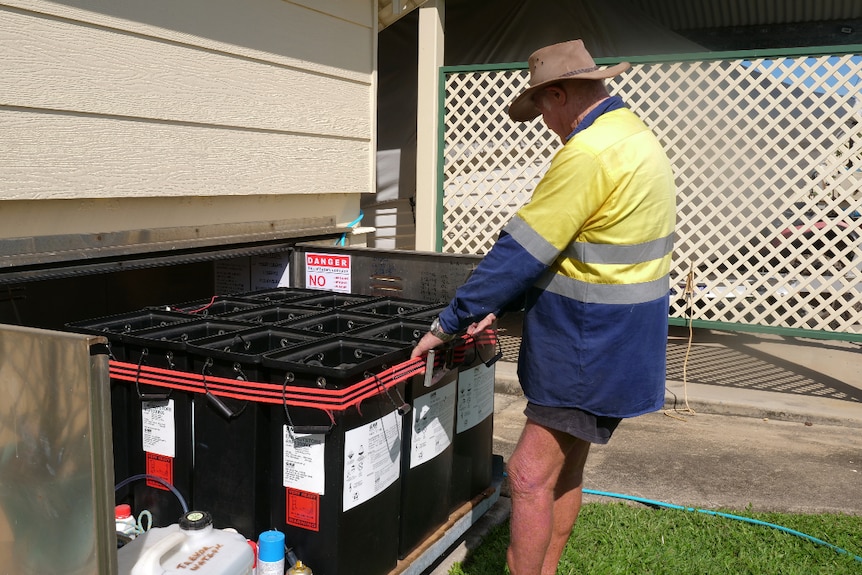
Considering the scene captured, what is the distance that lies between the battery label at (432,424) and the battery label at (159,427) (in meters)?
0.89

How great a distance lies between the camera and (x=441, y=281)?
4098 millimetres

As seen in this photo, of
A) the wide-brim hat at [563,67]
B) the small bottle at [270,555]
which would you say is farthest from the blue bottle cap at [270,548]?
the wide-brim hat at [563,67]

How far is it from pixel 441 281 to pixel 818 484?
7.99 feet

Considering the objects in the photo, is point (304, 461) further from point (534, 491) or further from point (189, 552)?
point (534, 491)

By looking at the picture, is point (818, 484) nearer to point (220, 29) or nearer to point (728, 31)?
point (220, 29)

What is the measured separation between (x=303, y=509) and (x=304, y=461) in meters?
0.17

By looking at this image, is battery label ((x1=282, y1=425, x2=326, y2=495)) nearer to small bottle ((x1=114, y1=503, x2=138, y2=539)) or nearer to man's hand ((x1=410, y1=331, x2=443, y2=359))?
man's hand ((x1=410, y1=331, x2=443, y2=359))

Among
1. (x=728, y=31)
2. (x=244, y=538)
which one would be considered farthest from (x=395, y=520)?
(x=728, y=31)

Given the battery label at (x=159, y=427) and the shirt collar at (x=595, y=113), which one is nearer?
the shirt collar at (x=595, y=113)

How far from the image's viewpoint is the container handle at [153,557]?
7.31 ft

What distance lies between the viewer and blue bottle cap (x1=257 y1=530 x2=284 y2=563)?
257cm

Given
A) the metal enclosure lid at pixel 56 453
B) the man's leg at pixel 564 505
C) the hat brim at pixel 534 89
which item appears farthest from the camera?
the man's leg at pixel 564 505

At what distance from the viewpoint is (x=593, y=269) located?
2.53m

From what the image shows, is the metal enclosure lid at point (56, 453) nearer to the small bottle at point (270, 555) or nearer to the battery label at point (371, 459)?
the small bottle at point (270, 555)
